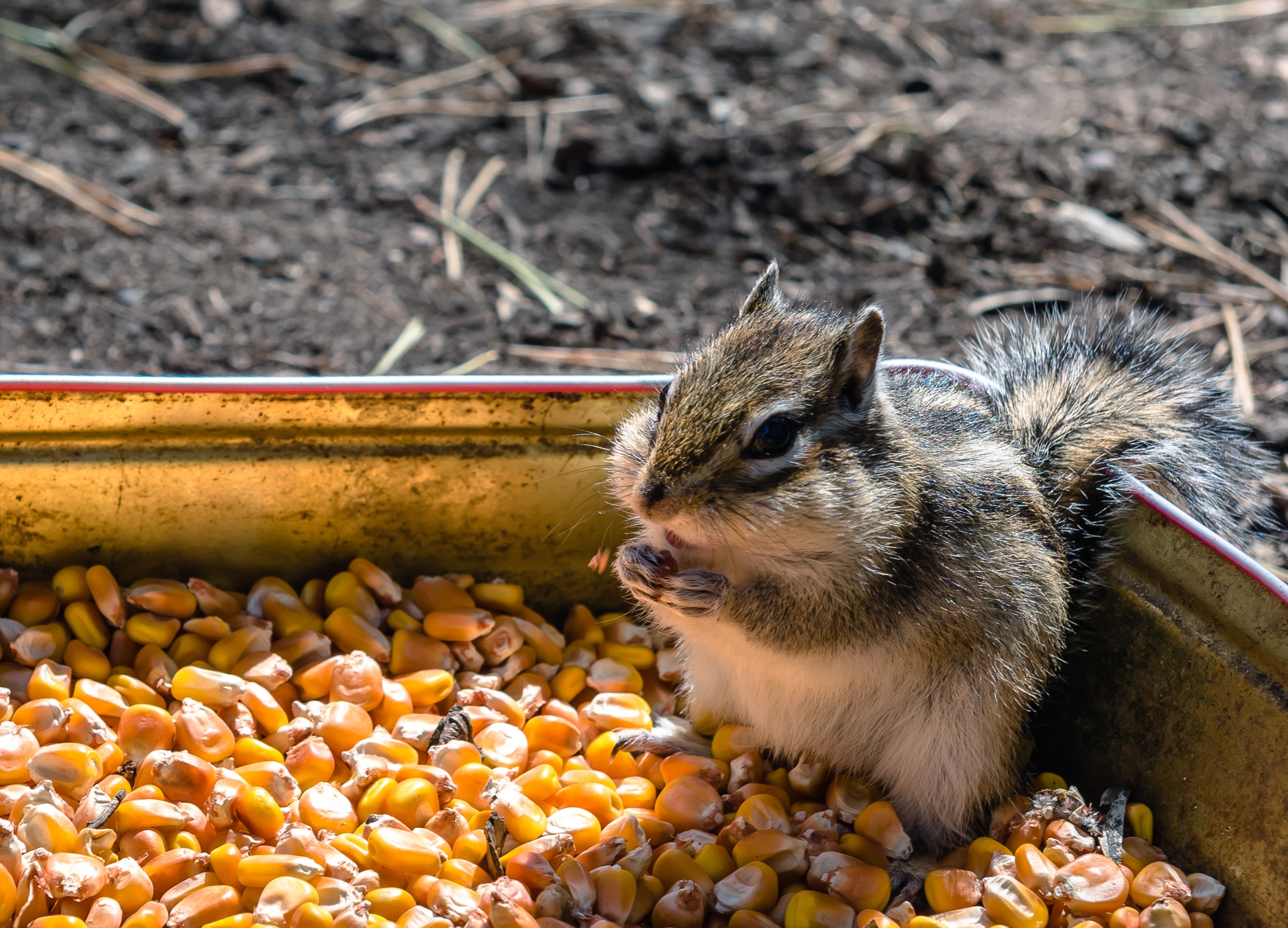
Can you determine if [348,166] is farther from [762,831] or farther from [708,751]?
[762,831]

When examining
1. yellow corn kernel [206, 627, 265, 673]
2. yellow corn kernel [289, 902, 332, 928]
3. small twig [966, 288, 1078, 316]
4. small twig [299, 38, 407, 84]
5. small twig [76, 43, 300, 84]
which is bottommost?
yellow corn kernel [289, 902, 332, 928]

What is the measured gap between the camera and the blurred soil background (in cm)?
283

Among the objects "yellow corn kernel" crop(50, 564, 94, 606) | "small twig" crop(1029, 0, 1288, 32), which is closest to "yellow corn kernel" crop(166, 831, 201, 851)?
"yellow corn kernel" crop(50, 564, 94, 606)

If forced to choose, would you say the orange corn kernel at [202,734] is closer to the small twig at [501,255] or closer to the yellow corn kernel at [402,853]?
the yellow corn kernel at [402,853]

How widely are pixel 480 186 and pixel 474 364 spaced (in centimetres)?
78

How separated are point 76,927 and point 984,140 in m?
2.96

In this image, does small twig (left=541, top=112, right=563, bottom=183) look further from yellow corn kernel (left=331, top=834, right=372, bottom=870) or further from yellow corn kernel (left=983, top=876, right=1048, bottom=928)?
yellow corn kernel (left=983, top=876, right=1048, bottom=928)

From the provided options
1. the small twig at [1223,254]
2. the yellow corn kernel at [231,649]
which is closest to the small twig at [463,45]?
the small twig at [1223,254]

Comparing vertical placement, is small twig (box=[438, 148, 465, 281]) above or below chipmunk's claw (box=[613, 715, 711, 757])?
above

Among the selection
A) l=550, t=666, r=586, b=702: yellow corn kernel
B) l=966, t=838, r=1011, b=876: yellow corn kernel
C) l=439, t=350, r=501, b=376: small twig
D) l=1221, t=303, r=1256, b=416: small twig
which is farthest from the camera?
l=439, t=350, r=501, b=376: small twig

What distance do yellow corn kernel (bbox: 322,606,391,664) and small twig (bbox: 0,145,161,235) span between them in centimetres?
144

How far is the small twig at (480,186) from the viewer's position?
323cm

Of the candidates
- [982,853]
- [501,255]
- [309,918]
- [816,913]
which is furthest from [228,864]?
[501,255]

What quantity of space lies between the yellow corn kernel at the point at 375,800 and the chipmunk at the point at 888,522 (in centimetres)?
46
